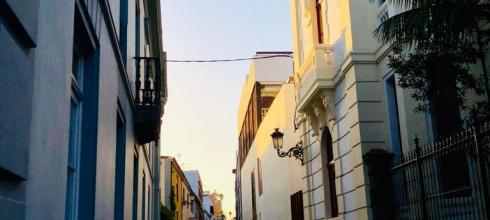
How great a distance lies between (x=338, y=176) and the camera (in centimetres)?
1227

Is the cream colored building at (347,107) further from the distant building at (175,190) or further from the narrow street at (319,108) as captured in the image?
the distant building at (175,190)

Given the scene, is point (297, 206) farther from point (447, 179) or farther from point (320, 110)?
point (447, 179)

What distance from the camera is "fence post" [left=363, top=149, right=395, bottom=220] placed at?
1008 cm

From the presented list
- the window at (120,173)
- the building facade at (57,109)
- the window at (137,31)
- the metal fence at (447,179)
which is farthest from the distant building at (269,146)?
the building facade at (57,109)

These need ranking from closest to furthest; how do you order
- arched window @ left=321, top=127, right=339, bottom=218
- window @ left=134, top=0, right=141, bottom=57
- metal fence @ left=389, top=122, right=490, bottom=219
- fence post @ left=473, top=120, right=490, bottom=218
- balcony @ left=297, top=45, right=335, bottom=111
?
fence post @ left=473, top=120, right=490, bottom=218
metal fence @ left=389, top=122, right=490, bottom=219
window @ left=134, top=0, right=141, bottom=57
balcony @ left=297, top=45, right=335, bottom=111
arched window @ left=321, top=127, right=339, bottom=218

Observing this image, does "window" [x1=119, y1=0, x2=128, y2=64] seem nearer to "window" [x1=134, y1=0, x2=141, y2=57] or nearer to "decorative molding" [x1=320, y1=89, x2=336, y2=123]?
"window" [x1=134, y1=0, x2=141, y2=57]

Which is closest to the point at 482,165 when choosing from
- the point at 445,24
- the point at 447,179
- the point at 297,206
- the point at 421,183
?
the point at 445,24

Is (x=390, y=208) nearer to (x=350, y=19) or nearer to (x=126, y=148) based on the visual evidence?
(x=350, y=19)

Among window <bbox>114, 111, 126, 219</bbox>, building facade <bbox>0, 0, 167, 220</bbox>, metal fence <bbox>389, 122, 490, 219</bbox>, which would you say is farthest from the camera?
window <bbox>114, 111, 126, 219</bbox>

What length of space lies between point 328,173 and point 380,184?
3.46 meters

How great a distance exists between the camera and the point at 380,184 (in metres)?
10.2

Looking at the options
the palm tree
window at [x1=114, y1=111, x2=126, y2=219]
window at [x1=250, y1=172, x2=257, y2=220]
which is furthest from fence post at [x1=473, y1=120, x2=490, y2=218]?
window at [x1=250, y1=172, x2=257, y2=220]

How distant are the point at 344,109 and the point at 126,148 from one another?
5.27 metres

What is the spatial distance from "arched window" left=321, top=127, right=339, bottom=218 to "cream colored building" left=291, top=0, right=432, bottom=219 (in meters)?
0.02
